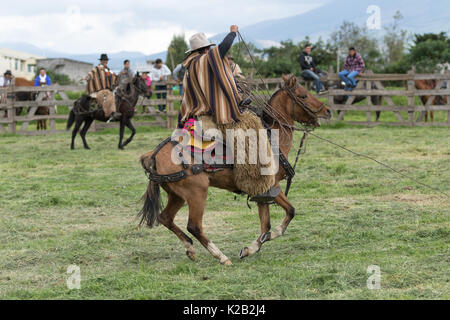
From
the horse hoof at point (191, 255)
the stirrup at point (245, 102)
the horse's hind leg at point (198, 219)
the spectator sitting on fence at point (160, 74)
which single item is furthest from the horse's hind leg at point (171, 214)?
the spectator sitting on fence at point (160, 74)

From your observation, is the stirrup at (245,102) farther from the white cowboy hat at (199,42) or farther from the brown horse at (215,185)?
the white cowboy hat at (199,42)

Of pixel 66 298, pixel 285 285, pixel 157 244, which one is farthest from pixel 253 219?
pixel 66 298

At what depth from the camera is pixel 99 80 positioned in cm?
1551

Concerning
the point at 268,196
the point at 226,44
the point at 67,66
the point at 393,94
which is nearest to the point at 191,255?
the point at 268,196

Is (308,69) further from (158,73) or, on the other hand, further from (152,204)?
(152,204)

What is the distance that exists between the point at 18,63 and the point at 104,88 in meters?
66.8

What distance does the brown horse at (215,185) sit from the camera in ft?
18.5

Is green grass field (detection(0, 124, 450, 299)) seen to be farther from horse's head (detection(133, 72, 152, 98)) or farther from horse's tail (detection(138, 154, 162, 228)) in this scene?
horse's head (detection(133, 72, 152, 98))

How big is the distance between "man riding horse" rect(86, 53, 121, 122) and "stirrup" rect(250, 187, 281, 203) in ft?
32.8

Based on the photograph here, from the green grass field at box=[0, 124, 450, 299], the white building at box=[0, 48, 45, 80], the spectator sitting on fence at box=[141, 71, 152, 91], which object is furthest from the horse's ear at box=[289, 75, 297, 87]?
the white building at box=[0, 48, 45, 80]
